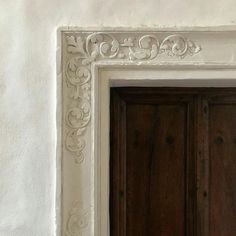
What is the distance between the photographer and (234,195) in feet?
5.94

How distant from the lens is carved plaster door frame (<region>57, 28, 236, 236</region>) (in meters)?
1.63

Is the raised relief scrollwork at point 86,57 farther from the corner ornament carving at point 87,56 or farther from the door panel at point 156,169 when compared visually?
the door panel at point 156,169

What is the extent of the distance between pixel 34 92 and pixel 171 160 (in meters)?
0.57

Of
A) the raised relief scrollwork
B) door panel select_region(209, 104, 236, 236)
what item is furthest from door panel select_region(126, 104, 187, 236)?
the raised relief scrollwork

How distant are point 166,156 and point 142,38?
462 millimetres

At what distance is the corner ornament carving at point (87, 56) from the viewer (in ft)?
5.36

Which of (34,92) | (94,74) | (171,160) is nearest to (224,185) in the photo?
(171,160)

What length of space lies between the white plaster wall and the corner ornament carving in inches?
1.9

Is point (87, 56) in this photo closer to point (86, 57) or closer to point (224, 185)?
point (86, 57)

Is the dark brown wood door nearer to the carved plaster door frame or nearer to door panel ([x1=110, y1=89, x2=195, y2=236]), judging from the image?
door panel ([x1=110, y1=89, x2=195, y2=236])

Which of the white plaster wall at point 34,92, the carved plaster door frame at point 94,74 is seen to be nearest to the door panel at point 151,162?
the carved plaster door frame at point 94,74

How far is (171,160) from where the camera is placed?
5.99 feet

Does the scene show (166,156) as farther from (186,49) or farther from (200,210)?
(186,49)

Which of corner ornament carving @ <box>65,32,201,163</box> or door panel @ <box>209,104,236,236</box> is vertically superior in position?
corner ornament carving @ <box>65,32,201,163</box>
